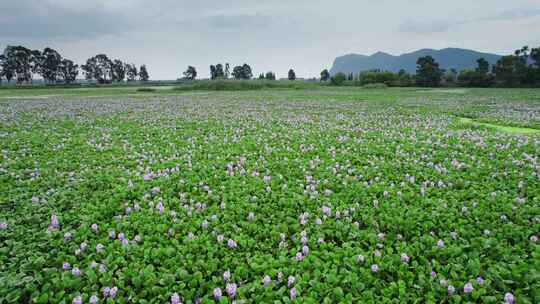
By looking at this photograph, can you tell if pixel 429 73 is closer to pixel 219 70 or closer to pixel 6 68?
pixel 219 70

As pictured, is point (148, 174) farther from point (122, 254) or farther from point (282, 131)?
point (282, 131)

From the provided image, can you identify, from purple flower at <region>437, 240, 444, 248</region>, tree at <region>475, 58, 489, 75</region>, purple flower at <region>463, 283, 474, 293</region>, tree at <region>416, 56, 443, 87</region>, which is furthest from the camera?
tree at <region>416, 56, 443, 87</region>

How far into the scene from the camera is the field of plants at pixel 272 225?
2686mm

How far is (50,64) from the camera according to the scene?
11138cm

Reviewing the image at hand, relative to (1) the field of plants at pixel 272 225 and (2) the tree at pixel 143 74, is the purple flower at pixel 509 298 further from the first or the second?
(2) the tree at pixel 143 74

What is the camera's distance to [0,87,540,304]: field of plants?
8.81 feet

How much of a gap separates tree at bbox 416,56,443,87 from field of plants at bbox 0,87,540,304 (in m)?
79.6

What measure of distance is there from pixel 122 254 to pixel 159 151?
470 centimetres

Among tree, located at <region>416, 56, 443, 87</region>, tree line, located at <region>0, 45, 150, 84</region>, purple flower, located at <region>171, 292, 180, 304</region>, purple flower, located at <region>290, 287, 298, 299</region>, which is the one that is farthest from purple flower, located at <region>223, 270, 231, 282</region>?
tree line, located at <region>0, 45, 150, 84</region>

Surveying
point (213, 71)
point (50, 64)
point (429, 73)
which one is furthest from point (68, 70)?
point (429, 73)

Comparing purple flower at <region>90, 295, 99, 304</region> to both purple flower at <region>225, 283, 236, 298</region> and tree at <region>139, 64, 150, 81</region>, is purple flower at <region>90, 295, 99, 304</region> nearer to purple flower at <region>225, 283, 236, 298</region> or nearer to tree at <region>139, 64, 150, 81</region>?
purple flower at <region>225, 283, 236, 298</region>

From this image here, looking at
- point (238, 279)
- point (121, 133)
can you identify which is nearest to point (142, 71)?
point (121, 133)

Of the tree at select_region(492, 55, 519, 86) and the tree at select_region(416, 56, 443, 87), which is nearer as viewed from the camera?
the tree at select_region(492, 55, 519, 86)

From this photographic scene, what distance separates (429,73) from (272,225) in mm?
85910
